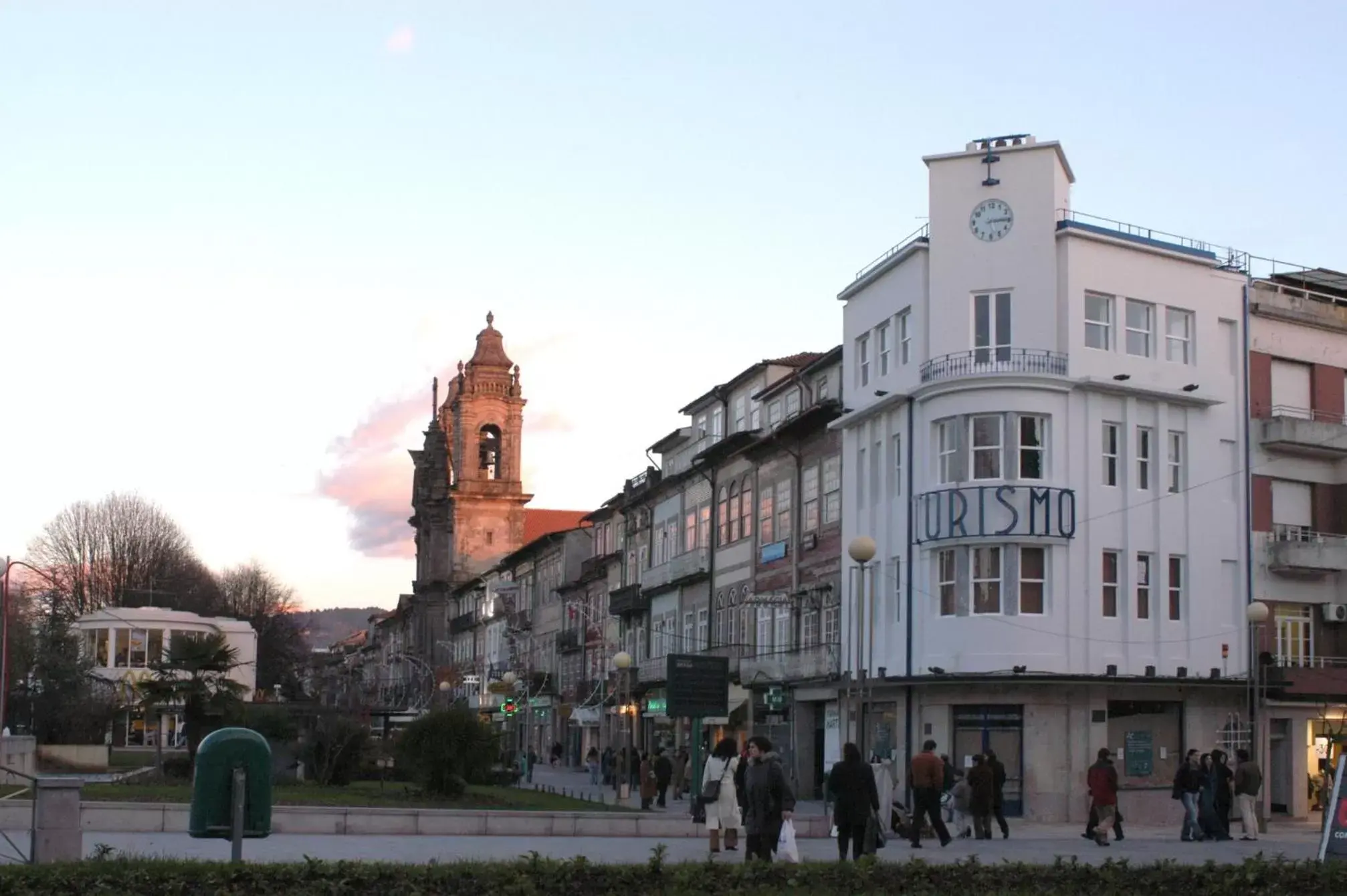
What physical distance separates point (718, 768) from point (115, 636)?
6945cm

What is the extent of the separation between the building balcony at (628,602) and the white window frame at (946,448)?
27.7 meters

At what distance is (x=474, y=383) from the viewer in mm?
126312

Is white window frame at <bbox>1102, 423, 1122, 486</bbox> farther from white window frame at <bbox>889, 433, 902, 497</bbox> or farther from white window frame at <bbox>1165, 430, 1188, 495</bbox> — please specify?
white window frame at <bbox>889, 433, 902, 497</bbox>

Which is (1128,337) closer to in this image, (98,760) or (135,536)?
(98,760)

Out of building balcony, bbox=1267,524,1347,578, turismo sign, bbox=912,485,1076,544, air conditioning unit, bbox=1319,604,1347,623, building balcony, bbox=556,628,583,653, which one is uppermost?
turismo sign, bbox=912,485,1076,544

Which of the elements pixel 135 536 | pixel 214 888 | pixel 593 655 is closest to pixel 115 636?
pixel 135 536

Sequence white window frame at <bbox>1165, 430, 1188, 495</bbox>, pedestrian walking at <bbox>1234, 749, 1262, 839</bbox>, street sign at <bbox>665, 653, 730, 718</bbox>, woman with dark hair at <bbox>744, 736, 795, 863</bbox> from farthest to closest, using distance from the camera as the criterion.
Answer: white window frame at <bbox>1165, 430, 1188, 495</bbox> → street sign at <bbox>665, 653, 730, 718</bbox> → pedestrian walking at <bbox>1234, 749, 1262, 839</bbox> → woman with dark hair at <bbox>744, 736, 795, 863</bbox>

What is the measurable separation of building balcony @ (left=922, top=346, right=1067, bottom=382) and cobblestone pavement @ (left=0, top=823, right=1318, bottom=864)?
43.4ft

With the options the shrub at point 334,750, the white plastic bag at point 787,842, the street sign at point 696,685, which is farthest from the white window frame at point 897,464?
the white plastic bag at point 787,842

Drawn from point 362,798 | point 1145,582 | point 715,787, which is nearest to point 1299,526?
point 1145,582

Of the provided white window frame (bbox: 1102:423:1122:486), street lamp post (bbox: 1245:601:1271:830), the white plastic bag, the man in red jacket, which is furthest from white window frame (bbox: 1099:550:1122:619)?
the white plastic bag

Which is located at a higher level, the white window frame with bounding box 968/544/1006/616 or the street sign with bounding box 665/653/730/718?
the white window frame with bounding box 968/544/1006/616

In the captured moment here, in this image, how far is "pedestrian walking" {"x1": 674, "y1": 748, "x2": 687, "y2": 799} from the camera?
51750mm

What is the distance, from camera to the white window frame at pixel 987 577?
42.6 metres
